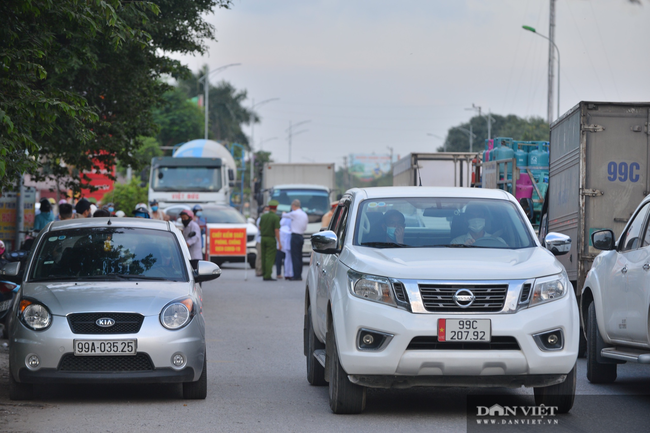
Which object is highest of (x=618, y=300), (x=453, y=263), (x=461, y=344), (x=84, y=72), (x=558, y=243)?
(x=84, y=72)

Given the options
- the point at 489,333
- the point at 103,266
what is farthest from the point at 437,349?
the point at 103,266

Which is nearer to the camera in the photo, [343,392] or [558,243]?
[343,392]

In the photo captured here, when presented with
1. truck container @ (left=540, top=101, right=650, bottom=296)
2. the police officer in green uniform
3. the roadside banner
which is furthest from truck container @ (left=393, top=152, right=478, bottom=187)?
truck container @ (left=540, top=101, right=650, bottom=296)

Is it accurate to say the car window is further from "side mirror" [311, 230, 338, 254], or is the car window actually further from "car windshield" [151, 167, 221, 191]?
"car windshield" [151, 167, 221, 191]

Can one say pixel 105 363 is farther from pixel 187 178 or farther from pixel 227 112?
pixel 227 112

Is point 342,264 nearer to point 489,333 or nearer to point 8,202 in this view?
point 489,333

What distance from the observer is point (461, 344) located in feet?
22.0

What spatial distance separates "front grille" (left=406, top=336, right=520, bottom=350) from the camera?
6.71 metres

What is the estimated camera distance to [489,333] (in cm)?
668

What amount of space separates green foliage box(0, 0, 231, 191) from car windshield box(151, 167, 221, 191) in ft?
37.1

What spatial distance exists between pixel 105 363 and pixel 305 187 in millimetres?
24341

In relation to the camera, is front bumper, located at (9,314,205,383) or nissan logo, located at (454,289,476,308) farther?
front bumper, located at (9,314,205,383)

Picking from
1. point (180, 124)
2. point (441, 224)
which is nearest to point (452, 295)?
point (441, 224)

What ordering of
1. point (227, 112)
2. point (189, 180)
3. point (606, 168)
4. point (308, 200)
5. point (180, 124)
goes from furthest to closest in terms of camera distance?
1. point (227, 112)
2. point (180, 124)
3. point (308, 200)
4. point (189, 180)
5. point (606, 168)
